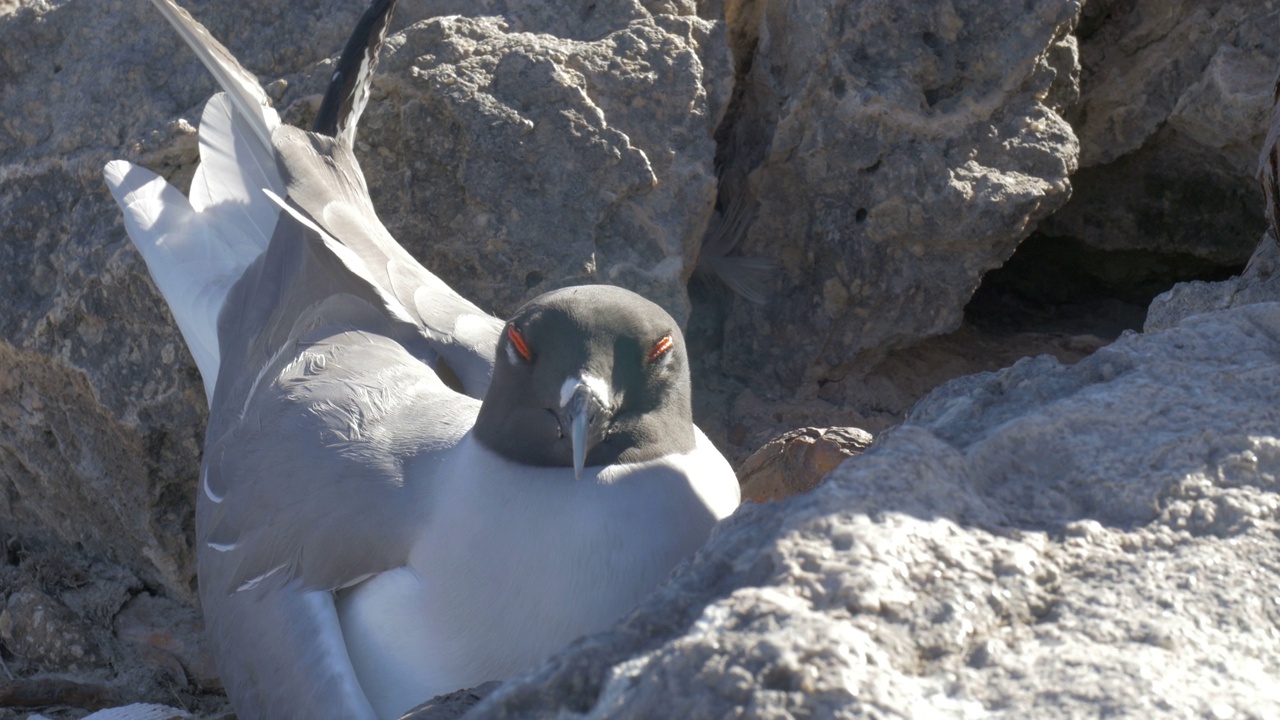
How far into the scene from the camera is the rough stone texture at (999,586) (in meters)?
1.32

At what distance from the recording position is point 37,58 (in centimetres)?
410

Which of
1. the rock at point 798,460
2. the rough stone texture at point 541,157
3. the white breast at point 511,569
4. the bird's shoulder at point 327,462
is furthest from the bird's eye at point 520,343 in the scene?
the rough stone texture at point 541,157

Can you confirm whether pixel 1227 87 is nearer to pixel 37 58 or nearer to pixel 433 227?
pixel 433 227

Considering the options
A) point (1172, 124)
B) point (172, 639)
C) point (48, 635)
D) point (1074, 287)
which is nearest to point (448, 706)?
point (172, 639)

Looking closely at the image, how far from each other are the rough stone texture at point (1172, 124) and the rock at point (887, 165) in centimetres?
30

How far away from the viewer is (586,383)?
7.61 ft

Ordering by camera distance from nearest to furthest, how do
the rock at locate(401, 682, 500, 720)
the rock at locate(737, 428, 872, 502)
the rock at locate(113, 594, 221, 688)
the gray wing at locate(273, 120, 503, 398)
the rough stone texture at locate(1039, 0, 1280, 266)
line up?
the rock at locate(401, 682, 500, 720), the rock at locate(737, 428, 872, 502), the gray wing at locate(273, 120, 503, 398), the rock at locate(113, 594, 221, 688), the rough stone texture at locate(1039, 0, 1280, 266)

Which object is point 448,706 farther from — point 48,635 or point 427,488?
point 48,635

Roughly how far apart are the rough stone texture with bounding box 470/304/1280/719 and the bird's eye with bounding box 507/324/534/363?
0.76 metres

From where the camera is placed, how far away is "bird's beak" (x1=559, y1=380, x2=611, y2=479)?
88.9 inches

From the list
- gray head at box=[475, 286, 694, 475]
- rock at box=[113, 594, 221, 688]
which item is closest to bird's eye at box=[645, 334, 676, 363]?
gray head at box=[475, 286, 694, 475]

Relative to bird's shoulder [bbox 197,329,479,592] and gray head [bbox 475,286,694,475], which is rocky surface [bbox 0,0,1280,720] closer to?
gray head [bbox 475,286,694,475]

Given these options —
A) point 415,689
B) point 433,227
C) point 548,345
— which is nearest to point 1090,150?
point 433,227

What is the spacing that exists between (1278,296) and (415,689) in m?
1.98
